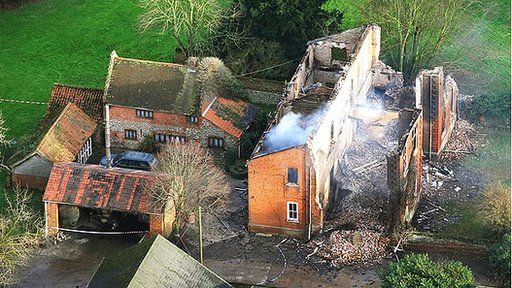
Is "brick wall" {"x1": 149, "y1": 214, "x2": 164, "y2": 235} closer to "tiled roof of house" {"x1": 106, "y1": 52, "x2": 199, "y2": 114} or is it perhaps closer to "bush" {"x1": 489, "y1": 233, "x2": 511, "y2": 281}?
"tiled roof of house" {"x1": 106, "y1": 52, "x2": 199, "y2": 114}

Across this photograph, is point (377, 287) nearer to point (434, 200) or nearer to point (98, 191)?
point (434, 200)

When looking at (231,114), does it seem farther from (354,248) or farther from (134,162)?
(354,248)

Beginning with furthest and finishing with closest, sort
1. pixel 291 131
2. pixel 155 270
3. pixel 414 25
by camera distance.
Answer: pixel 414 25
pixel 291 131
pixel 155 270

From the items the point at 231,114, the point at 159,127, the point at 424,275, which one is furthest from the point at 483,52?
the point at 424,275

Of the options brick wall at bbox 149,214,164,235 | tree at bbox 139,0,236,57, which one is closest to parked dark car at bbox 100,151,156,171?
brick wall at bbox 149,214,164,235

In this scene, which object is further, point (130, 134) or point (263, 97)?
point (263, 97)

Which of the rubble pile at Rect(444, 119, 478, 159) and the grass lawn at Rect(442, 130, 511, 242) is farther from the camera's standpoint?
the rubble pile at Rect(444, 119, 478, 159)
